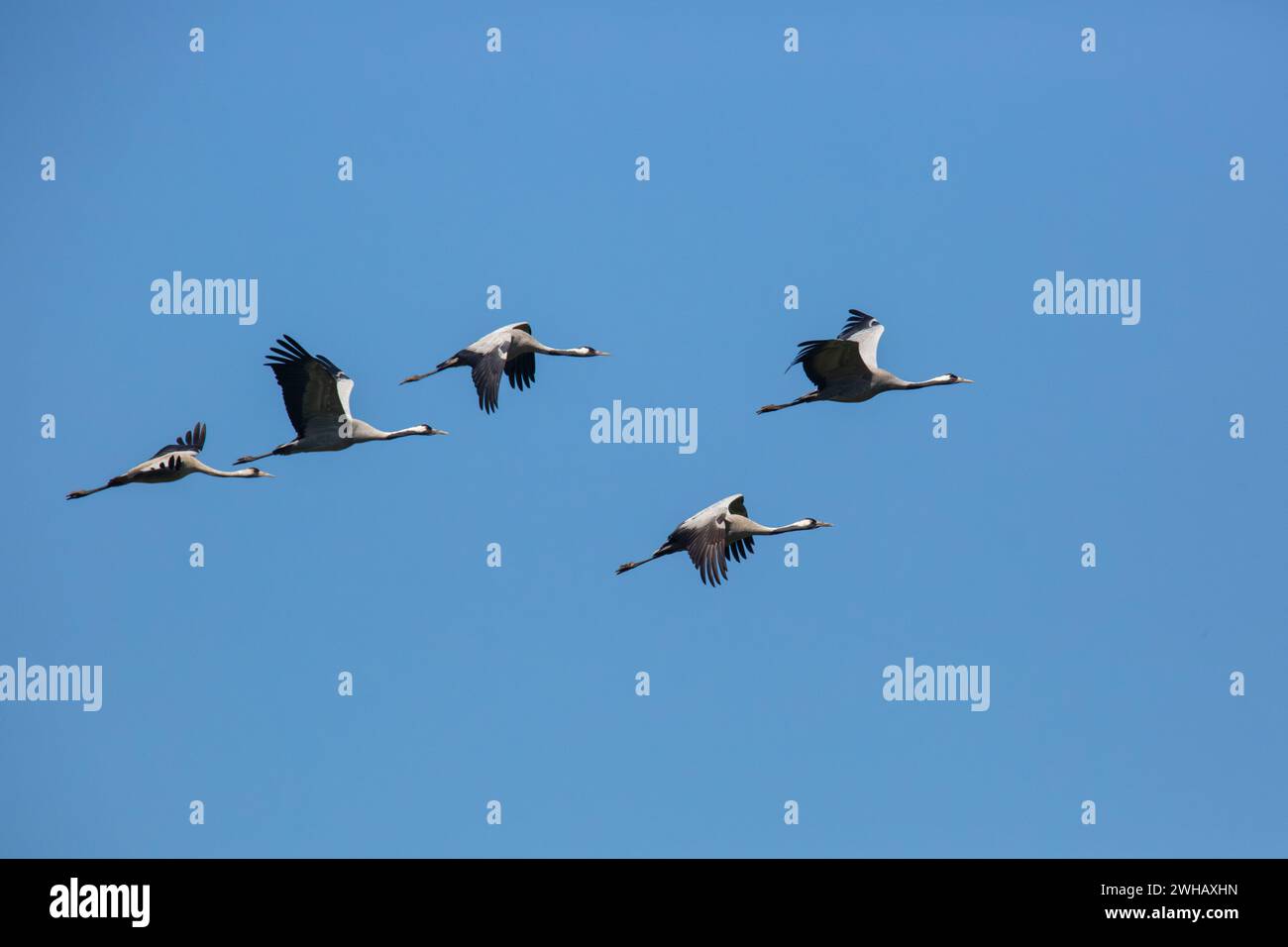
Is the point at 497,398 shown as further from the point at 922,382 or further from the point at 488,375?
the point at 922,382

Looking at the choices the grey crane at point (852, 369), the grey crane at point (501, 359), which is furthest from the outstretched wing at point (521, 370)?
the grey crane at point (852, 369)

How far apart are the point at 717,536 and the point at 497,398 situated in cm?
321

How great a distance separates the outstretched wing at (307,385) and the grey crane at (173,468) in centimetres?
169

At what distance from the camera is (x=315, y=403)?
1043 inches

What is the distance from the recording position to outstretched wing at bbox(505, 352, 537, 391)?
28.5 m

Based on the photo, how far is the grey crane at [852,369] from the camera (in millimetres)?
26938

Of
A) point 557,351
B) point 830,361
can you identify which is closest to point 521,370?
point 557,351

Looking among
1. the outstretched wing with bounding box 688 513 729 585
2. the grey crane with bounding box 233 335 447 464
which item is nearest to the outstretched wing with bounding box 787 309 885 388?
the outstretched wing with bounding box 688 513 729 585

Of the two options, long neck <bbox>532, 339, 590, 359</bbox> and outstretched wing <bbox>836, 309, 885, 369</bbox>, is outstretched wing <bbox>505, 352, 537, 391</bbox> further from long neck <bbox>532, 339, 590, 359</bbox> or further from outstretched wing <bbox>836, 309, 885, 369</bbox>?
outstretched wing <bbox>836, 309, 885, 369</bbox>

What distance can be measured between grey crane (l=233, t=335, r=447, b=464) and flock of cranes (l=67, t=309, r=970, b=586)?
1cm
